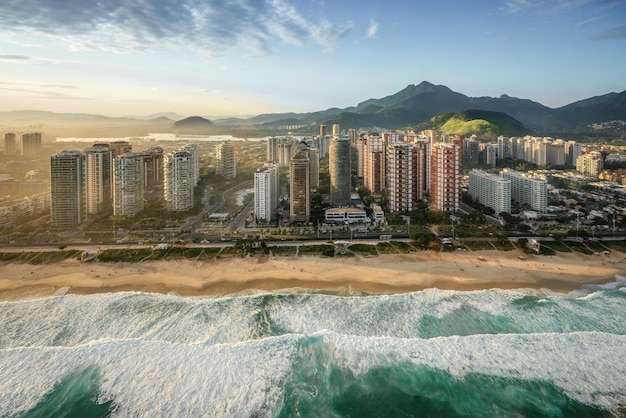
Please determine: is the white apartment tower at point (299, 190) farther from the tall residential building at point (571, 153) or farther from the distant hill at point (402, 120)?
Result: the tall residential building at point (571, 153)

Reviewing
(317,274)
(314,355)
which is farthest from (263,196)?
(314,355)

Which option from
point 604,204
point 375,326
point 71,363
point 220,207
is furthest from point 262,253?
point 604,204

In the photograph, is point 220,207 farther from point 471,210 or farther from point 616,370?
point 616,370

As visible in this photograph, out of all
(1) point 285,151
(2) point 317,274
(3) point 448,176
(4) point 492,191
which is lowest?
(2) point 317,274

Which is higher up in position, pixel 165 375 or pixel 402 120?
pixel 402 120

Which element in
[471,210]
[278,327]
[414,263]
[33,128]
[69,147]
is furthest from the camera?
[471,210]

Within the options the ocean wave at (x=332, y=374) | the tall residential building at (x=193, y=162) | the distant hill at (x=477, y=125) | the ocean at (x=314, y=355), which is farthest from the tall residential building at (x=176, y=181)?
the distant hill at (x=477, y=125)

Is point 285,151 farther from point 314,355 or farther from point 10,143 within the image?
point 314,355
